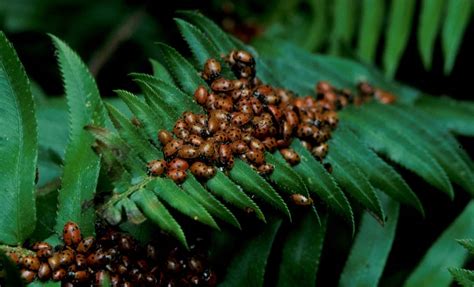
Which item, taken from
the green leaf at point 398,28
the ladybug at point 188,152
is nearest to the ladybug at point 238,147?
the ladybug at point 188,152

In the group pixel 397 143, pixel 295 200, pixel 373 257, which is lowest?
pixel 373 257

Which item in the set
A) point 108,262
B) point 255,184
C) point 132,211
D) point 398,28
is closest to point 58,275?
point 108,262

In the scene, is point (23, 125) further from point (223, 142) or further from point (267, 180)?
point (267, 180)

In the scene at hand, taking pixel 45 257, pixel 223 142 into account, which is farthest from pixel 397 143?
pixel 45 257

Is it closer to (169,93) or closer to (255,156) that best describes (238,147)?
(255,156)

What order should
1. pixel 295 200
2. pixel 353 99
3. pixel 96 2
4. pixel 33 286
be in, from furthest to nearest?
pixel 96 2, pixel 353 99, pixel 295 200, pixel 33 286
